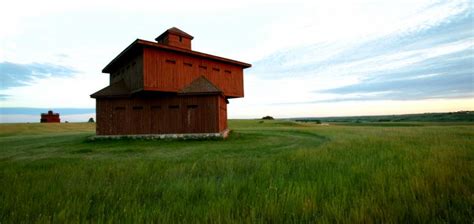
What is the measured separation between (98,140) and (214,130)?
447 inches

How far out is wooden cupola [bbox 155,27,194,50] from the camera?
84.1 ft

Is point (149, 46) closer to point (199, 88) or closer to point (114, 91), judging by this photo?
point (199, 88)

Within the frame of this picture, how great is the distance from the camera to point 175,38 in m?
25.9

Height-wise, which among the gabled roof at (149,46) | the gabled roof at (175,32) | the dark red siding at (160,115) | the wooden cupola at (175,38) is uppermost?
the gabled roof at (175,32)

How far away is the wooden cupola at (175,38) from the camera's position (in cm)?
2564

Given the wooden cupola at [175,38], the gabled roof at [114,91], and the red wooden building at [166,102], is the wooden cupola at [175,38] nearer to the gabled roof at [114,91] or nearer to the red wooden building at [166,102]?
the red wooden building at [166,102]

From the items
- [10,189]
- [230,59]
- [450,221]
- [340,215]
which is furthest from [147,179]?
[230,59]

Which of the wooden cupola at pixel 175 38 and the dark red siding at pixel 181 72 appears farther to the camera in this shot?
the wooden cupola at pixel 175 38

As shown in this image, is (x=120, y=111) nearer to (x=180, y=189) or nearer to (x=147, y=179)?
(x=147, y=179)

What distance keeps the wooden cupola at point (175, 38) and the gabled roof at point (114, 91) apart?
6.56 m

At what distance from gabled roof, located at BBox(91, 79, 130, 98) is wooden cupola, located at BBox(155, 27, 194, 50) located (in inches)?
258

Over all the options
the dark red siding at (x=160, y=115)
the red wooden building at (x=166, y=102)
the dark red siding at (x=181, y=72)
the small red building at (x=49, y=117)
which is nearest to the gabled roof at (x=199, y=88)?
the red wooden building at (x=166, y=102)

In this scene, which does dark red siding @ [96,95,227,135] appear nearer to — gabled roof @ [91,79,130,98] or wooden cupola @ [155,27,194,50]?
gabled roof @ [91,79,130,98]

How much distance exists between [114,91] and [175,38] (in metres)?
8.50
